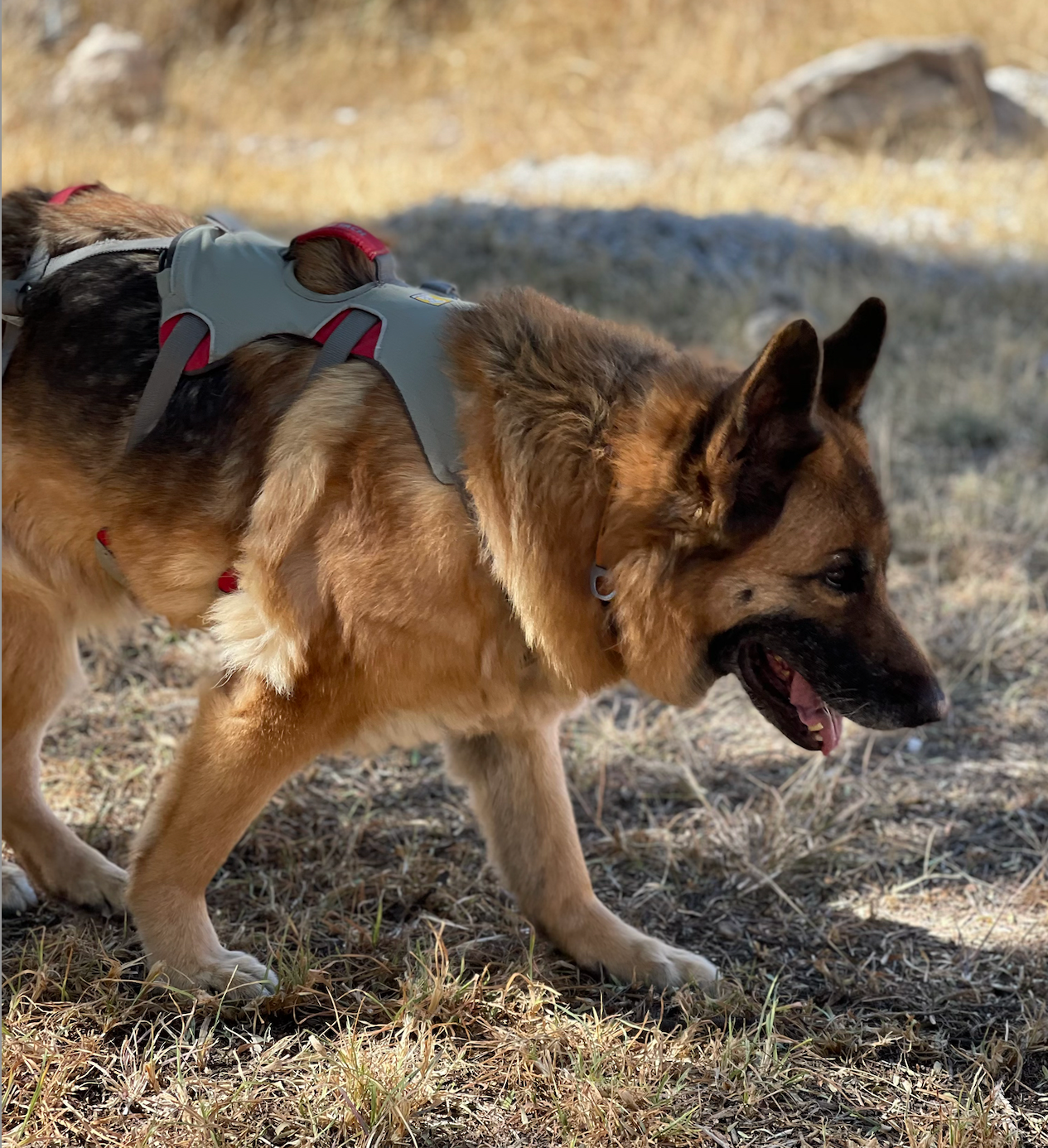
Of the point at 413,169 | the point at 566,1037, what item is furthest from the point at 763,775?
the point at 413,169

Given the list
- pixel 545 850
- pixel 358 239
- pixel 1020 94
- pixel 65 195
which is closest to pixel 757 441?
pixel 358 239

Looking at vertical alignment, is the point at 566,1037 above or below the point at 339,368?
below

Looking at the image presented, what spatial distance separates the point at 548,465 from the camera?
223 cm

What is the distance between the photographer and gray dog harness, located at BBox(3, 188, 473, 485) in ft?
7.54

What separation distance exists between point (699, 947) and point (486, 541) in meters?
1.22

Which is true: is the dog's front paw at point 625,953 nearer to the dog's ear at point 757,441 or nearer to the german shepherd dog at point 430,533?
the german shepherd dog at point 430,533

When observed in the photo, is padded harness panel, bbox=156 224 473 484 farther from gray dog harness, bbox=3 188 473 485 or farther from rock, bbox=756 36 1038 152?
rock, bbox=756 36 1038 152

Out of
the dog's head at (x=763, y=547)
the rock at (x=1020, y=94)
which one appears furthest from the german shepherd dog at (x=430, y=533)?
the rock at (x=1020, y=94)

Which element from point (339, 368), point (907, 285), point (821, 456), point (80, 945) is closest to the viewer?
point (821, 456)

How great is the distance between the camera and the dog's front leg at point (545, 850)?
2672 mm

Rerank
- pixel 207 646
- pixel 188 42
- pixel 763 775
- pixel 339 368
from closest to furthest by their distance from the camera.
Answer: pixel 339 368 < pixel 763 775 < pixel 207 646 < pixel 188 42

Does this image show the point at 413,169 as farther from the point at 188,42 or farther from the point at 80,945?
the point at 80,945

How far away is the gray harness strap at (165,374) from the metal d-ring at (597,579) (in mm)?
910

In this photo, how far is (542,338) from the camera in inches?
92.4
